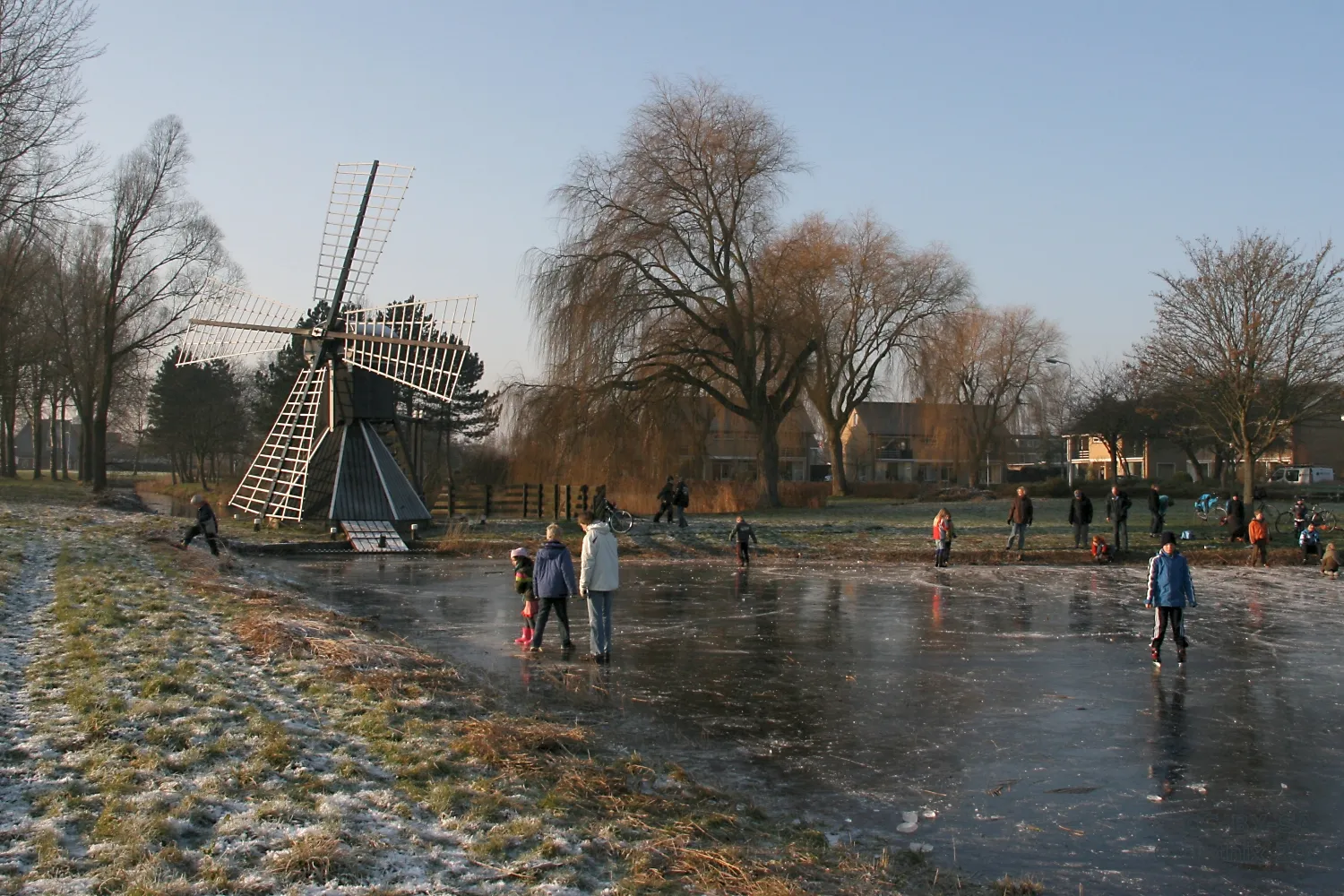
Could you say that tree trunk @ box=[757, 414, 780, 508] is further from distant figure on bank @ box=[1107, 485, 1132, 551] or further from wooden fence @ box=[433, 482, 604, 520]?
distant figure on bank @ box=[1107, 485, 1132, 551]

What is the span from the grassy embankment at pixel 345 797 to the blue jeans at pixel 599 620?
7.47ft

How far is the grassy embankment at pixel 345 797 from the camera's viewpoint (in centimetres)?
490

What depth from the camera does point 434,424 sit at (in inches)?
2208

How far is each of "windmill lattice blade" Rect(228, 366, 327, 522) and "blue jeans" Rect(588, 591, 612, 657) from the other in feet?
69.5

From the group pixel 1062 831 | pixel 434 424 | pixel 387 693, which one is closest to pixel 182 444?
pixel 434 424

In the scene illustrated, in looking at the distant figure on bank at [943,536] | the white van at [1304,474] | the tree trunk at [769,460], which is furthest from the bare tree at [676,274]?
the white van at [1304,474]

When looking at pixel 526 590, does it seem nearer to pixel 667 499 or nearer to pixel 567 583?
pixel 567 583

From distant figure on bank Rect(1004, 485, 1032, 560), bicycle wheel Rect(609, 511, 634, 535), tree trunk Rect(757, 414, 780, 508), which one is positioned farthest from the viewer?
tree trunk Rect(757, 414, 780, 508)

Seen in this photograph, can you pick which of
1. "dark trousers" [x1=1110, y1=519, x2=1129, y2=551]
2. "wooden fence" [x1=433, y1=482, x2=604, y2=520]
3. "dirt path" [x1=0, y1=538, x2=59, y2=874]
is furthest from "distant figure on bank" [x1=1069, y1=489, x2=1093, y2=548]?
"dirt path" [x1=0, y1=538, x2=59, y2=874]

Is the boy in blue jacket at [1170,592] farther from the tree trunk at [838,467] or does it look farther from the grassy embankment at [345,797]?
the tree trunk at [838,467]

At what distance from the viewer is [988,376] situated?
64062 millimetres

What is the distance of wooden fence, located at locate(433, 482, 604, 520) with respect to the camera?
3431cm

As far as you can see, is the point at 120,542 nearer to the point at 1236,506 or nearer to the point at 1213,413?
the point at 1236,506

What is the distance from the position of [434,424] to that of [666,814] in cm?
5144
